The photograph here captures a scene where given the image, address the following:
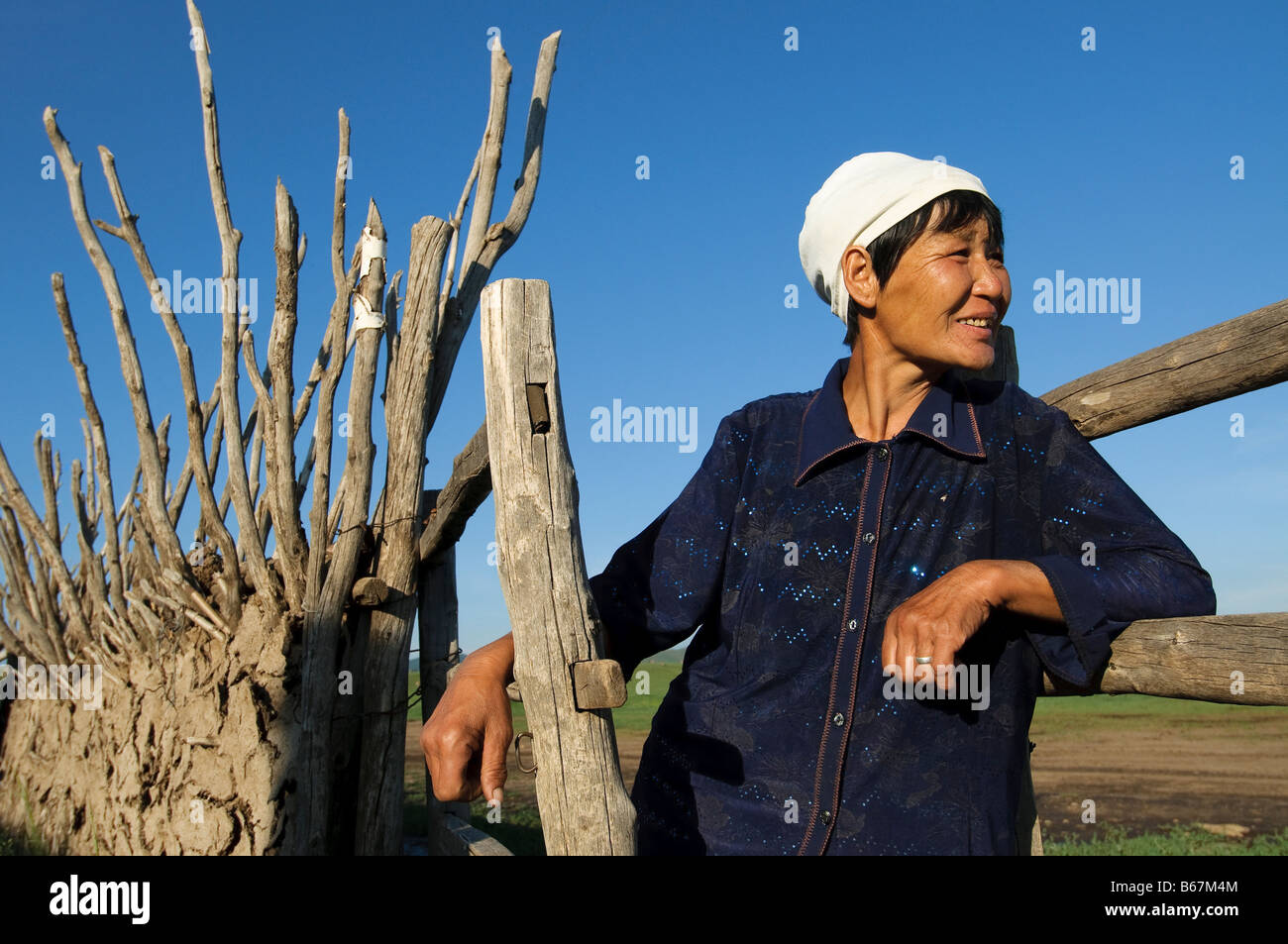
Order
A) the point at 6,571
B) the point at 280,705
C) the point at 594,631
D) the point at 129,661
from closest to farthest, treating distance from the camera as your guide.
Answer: the point at 594,631
the point at 280,705
the point at 129,661
the point at 6,571

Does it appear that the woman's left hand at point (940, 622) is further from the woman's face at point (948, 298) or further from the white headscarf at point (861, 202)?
the white headscarf at point (861, 202)

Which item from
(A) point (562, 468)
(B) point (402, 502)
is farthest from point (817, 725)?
(B) point (402, 502)

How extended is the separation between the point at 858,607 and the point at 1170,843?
5.61m

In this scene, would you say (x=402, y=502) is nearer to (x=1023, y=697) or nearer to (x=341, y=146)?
(x=341, y=146)

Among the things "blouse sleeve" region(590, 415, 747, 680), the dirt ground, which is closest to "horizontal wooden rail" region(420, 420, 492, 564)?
"blouse sleeve" region(590, 415, 747, 680)

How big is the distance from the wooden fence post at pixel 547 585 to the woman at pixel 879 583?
0.12 metres

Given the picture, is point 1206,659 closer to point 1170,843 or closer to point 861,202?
point 861,202

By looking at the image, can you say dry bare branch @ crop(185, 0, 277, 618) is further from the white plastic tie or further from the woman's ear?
the woman's ear

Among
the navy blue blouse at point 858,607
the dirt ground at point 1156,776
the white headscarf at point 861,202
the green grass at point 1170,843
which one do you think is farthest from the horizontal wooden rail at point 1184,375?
the dirt ground at point 1156,776

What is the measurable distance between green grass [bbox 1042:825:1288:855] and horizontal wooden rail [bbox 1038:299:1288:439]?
4.22 metres

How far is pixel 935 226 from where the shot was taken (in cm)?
205

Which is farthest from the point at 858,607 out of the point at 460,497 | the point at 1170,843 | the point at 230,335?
the point at 1170,843
